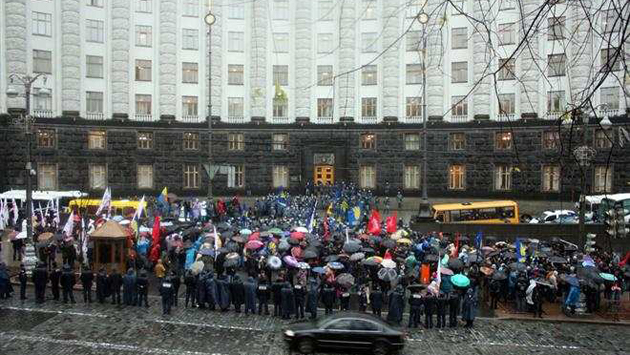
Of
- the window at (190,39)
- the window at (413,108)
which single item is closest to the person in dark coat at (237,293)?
the window at (413,108)

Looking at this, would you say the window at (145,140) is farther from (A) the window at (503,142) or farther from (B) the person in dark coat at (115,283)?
(B) the person in dark coat at (115,283)

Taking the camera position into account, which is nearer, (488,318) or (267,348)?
(267,348)

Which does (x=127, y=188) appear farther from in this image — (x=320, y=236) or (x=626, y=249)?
(x=626, y=249)

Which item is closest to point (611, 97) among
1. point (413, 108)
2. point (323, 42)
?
point (413, 108)

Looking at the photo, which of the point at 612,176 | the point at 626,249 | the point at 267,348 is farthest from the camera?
the point at 612,176

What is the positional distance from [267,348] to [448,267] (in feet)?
28.1

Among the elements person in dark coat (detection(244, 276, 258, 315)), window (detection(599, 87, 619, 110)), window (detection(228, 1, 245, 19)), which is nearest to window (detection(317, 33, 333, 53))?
window (detection(228, 1, 245, 19))

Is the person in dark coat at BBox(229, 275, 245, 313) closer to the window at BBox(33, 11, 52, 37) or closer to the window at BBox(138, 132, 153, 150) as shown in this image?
the window at BBox(138, 132, 153, 150)

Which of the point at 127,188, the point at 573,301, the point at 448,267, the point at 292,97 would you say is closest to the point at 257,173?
the point at 292,97

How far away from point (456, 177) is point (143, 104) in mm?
25745

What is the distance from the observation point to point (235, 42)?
49.8 meters

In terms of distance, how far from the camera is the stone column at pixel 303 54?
163 ft

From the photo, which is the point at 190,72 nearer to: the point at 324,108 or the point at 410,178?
the point at 324,108

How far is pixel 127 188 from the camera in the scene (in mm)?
48156
